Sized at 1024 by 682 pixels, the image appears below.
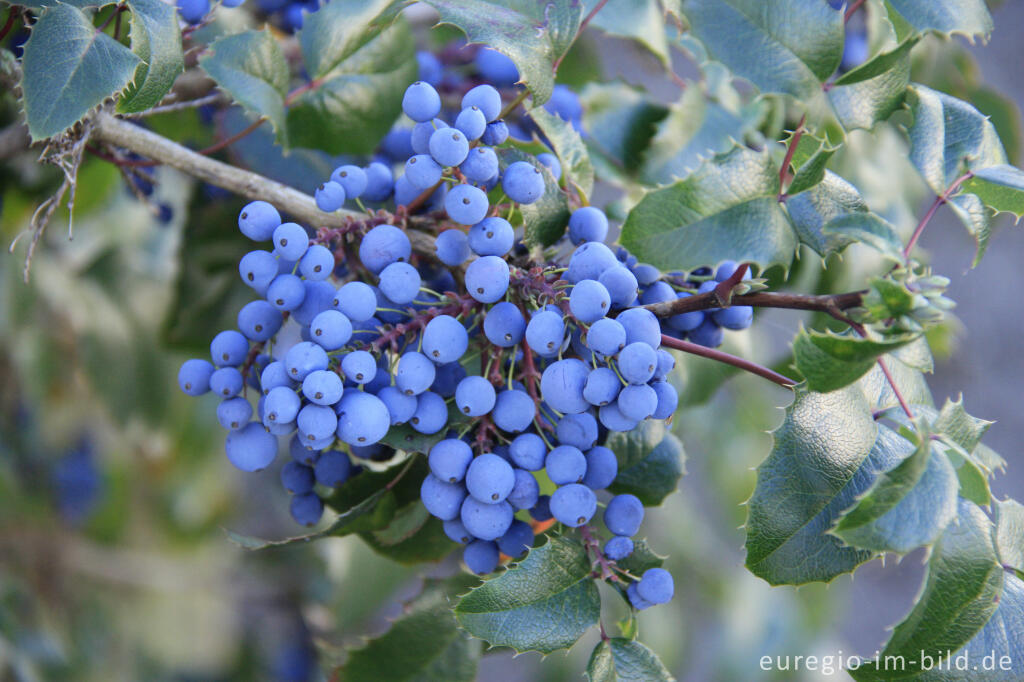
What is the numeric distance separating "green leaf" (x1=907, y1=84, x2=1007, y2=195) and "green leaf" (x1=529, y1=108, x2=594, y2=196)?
0.86 ft

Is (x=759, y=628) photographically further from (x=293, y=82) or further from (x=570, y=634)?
(x=293, y=82)

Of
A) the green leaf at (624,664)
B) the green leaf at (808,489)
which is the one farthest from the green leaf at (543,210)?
the green leaf at (624,664)

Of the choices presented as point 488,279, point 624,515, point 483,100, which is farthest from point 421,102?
point 624,515

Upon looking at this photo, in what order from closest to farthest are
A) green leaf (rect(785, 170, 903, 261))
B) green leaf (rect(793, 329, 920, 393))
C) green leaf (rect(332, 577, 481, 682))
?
green leaf (rect(793, 329, 920, 393)), green leaf (rect(785, 170, 903, 261)), green leaf (rect(332, 577, 481, 682))

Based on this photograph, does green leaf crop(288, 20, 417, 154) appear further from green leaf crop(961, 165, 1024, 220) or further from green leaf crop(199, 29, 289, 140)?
green leaf crop(961, 165, 1024, 220)

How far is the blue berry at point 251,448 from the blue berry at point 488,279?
0.20 metres

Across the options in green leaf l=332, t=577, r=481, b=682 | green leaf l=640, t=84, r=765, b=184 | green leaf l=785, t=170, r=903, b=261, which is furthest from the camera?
green leaf l=640, t=84, r=765, b=184

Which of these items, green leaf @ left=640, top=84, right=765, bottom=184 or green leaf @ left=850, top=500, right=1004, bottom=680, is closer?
green leaf @ left=850, top=500, right=1004, bottom=680

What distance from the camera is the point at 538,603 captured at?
595 millimetres

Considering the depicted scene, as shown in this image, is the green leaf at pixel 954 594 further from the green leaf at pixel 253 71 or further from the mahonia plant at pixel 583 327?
the green leaf at pixel 253 71

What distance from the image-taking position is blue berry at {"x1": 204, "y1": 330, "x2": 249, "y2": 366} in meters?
0.62

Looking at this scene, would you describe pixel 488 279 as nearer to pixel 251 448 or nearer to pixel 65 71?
pixel 251 448

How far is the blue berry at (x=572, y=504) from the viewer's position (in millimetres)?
596

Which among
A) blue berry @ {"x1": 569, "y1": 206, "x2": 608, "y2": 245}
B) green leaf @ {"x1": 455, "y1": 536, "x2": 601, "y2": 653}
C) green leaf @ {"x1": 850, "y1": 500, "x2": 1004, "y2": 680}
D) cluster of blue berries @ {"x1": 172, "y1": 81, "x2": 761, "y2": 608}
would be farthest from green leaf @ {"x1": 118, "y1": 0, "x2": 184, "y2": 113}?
green leaf @ {"x1": 850, "y1": 500, "x2": 1004, "y2": 680}
